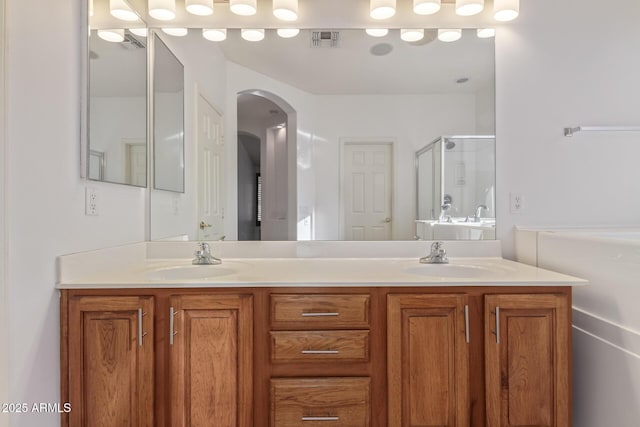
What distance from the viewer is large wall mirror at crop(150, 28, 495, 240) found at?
1890 mm

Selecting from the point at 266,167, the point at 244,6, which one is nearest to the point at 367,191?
the point at 266,167

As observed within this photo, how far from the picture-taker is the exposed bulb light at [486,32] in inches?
73.9

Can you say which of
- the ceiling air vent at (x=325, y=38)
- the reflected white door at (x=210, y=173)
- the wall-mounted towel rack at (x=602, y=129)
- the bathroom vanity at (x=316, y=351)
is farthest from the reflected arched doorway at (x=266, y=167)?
the wall-mounted towel rack at (x=602, y=129)

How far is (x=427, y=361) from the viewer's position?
1.30m

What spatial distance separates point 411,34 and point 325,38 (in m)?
0.47

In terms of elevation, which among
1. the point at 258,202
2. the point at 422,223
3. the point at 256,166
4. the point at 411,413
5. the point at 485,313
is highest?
the point at 256,166

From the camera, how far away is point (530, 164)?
1.89m

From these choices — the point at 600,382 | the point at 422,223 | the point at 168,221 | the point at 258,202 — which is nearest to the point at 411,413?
the point at 600,382

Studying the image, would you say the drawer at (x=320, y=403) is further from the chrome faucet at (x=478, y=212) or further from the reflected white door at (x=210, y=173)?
the chrome faucet at (x=478, y=212)

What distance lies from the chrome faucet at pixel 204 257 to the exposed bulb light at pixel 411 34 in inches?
60.7

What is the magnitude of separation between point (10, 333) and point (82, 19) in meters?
1.21

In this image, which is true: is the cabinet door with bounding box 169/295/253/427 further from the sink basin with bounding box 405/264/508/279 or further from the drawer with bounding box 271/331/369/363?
the sink basin with bounding box 405/264/508/279

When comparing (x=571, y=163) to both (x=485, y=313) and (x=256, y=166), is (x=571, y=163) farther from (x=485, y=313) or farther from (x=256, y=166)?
(x=256, y=166)

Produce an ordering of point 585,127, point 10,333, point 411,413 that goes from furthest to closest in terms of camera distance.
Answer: point 585,127 → point 411,413 → point 10,333
